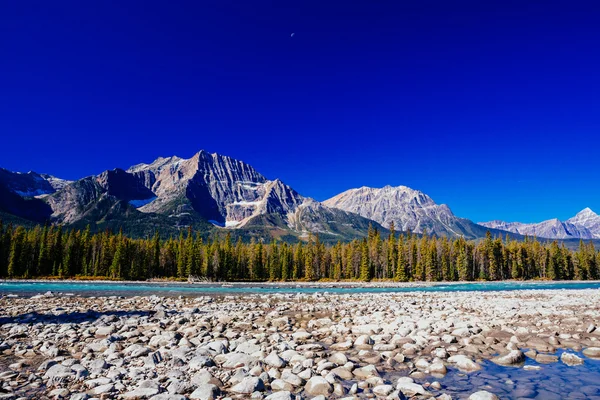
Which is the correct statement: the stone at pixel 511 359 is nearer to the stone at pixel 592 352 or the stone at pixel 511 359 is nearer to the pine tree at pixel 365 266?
the stone at pixel 592 352

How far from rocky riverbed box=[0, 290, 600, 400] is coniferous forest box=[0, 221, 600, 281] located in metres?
90.1

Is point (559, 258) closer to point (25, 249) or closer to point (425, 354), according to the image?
point (425, 354)

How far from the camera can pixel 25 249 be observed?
322 ft

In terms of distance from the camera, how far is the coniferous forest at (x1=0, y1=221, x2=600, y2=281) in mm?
100750

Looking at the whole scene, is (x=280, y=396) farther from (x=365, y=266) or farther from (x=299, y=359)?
(x=365, y=266)

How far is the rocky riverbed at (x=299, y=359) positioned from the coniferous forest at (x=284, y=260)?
90094 millimetres

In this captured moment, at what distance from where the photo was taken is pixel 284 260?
381 ft

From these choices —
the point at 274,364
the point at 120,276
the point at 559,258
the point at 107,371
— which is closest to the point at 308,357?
the point at 274,364

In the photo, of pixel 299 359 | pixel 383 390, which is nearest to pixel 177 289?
pixel 299 359

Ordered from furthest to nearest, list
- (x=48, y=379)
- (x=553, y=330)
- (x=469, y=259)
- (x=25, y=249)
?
(x=469, y=259) → (x=25, y=249) → (x=553, y=330) → (x=48, y=379)

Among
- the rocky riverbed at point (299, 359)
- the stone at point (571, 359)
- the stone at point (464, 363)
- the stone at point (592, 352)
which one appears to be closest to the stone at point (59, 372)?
the rocky riverbed at point (299, 359)

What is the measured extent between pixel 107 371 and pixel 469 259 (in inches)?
4772

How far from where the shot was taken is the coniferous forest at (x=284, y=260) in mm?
100750

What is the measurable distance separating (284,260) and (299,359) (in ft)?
352
